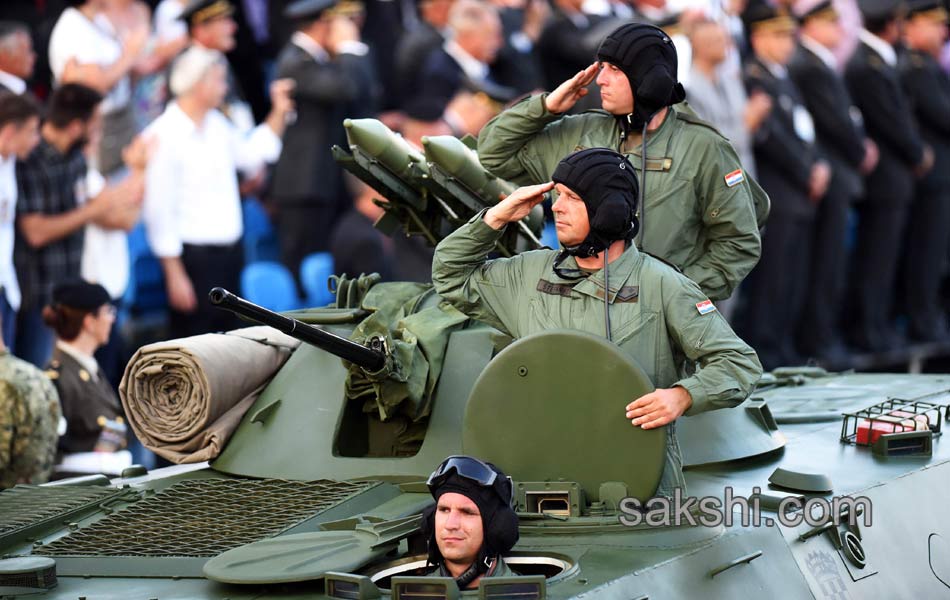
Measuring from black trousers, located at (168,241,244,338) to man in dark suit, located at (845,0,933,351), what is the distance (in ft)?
27.1

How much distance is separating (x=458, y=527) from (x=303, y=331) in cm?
130

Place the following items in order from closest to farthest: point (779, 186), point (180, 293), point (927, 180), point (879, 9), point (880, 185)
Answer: point (180, 293) → point (779, 186) → point (880, 185) → point (879, 9) → point (927, 180)

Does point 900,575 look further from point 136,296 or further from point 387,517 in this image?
point 136,296

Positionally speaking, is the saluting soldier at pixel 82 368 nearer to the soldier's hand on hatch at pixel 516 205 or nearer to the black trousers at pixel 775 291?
the soldier's hand on hatch at pixel 516 205

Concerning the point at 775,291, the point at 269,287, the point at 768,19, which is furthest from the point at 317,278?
the point at 768,19

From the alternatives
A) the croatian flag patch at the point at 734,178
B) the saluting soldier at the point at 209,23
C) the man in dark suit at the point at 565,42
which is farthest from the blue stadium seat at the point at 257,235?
the croatian flag patch at the point at 734,178

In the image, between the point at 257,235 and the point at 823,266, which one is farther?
the point at 823,266

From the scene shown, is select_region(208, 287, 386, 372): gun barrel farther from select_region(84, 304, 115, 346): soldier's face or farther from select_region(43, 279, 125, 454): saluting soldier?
select_region(84, 304, 115, 346): soldier's face

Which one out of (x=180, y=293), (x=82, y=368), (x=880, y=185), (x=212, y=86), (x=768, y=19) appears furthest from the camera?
(x=880, y=185)

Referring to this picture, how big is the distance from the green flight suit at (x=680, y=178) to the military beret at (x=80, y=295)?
4.10 m

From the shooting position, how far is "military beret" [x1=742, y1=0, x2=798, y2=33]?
19.2 m

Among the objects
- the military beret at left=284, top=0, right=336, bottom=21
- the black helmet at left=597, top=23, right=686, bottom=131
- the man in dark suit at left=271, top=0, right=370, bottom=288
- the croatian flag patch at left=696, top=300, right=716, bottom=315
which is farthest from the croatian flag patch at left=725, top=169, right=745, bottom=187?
the military beret at left=284, top=0, right=336, bottom=21

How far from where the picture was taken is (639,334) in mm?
7926
